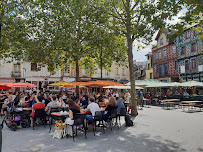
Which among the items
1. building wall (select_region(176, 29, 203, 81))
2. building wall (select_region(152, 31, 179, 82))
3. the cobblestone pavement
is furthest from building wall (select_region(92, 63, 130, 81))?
the cobblestone pavement

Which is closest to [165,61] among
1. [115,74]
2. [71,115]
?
[115,74]

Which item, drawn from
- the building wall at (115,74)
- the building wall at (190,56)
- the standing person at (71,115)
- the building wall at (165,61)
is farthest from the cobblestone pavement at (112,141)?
the building wall at (115,74)

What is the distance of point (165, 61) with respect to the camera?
118ft

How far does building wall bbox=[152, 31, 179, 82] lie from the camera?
34219 millimetres

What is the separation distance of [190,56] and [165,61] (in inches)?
239

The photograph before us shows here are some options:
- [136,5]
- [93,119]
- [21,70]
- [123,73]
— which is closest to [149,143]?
[93,119]

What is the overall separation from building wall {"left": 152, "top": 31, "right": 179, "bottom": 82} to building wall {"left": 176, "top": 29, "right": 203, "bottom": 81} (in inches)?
55.5

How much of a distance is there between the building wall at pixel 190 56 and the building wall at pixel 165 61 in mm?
1410

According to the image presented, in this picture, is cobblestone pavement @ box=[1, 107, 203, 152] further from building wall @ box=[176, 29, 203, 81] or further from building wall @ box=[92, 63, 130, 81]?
building wall @ box=[92, 63, 130, 81]

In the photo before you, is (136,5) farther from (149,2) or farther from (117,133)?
(117,133)

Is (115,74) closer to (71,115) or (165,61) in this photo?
(165,61)

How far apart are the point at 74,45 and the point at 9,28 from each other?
478cm

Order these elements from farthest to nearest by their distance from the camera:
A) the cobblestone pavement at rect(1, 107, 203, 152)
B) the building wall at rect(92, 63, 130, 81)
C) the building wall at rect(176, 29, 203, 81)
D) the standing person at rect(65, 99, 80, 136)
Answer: the building wall at rect(92, 63, 130, 81) < the building wall at rect(176, 29, 203, 81) < the standing person at rect(65, 99, 80, 136) < the cobblestone pavement at rect(1, 107, 203, 152)

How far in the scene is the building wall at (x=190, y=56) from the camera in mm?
28502
